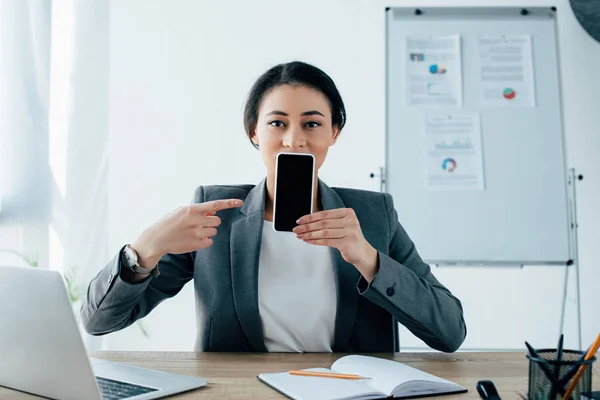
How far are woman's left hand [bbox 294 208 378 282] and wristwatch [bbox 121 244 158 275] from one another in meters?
0.32

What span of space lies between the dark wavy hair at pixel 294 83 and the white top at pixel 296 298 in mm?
337

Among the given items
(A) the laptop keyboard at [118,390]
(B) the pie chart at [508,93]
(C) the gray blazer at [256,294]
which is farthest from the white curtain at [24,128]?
(B) the pie chart at [508,93]

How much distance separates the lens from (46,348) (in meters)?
0.86

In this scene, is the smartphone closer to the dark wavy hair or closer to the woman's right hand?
the woman's right hand

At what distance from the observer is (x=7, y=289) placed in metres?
0.87

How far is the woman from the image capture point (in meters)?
1.32

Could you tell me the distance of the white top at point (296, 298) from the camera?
1417 mm

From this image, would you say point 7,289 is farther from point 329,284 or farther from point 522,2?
point 522,2

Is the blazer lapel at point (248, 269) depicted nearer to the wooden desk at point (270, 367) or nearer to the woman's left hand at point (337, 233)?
the wooden desk at point (270, 367)

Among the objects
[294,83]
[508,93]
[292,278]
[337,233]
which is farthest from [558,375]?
[508,93]

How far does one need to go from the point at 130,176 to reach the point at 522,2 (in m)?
2.10

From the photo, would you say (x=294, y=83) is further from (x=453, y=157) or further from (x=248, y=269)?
(x=453, y=157)

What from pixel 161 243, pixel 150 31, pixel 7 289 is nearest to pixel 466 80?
pixel 150 31

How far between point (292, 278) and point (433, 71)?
1581mm
